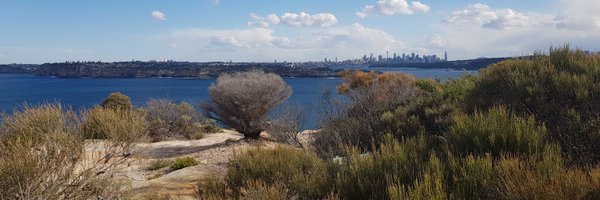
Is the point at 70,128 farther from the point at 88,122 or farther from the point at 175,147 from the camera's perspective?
the point at 175,147

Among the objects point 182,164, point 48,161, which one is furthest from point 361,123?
point 48,161

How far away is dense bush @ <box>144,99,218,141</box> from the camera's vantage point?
82.0 ft

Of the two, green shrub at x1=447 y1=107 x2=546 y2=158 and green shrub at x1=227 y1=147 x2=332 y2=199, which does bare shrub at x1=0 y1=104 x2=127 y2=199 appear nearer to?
green shrub at x1=227 y1=147 x2=332 y2=199

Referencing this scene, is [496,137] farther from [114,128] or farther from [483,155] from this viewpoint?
[114,128]

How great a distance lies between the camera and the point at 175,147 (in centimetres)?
2034

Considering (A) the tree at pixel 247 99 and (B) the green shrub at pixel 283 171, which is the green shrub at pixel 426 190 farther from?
(A) the tree at pixel 247 99

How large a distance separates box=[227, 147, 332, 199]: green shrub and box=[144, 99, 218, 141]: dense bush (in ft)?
59.3

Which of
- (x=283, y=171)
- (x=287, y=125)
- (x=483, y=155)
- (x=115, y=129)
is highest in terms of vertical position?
(x=483, y=155)

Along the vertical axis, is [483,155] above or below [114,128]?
above

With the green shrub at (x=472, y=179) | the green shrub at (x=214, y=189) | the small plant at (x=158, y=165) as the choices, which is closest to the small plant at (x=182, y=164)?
the small plant at (x=158, y=165)

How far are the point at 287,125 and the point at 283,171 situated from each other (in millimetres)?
10135

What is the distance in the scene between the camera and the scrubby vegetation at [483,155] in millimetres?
3994

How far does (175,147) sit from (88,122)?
35.7 ft

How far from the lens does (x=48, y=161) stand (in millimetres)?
6195
